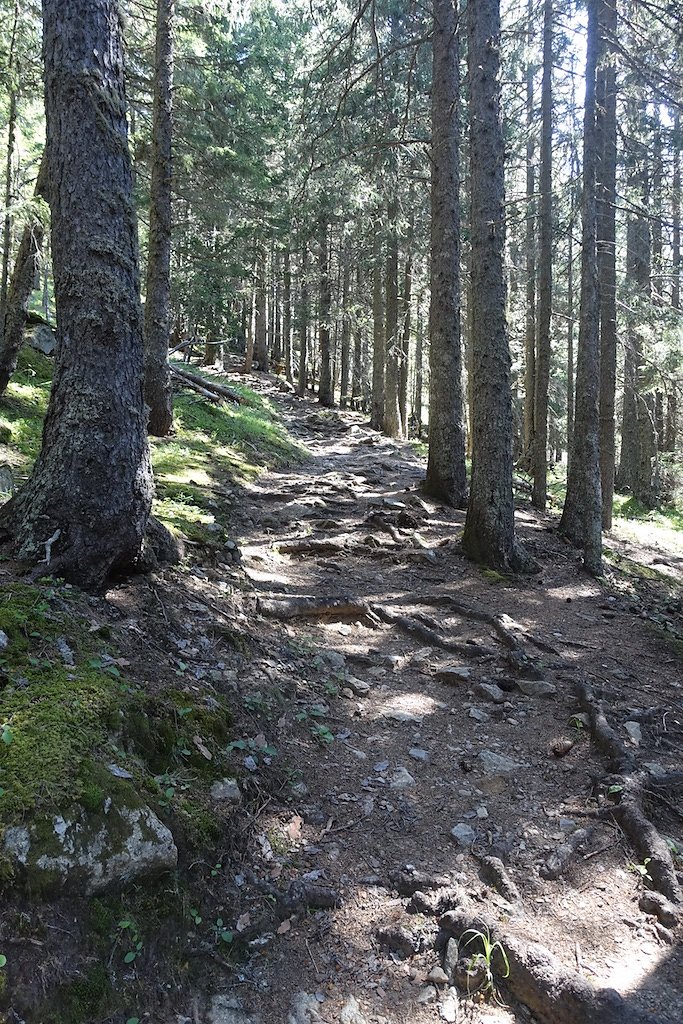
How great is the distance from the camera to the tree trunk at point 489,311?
27.1 feet

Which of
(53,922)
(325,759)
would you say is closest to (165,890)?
(53,922)

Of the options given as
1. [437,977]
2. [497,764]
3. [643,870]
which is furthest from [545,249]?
[437,977]

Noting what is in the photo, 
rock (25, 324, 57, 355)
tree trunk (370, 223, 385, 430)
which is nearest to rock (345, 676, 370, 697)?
rock (25, 324, 57, 355)

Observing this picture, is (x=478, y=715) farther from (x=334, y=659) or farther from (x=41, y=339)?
(x=41, y=339)

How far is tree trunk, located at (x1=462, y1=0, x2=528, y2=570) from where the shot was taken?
8258 millimetres

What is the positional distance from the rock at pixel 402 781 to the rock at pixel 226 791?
110cm

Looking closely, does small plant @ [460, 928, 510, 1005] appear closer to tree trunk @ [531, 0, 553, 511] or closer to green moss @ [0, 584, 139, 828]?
green moss @ [0, 584, 139, 828]

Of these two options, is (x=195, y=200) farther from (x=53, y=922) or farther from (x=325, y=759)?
(x=53, y=922)

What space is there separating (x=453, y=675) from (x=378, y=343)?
16977 mm

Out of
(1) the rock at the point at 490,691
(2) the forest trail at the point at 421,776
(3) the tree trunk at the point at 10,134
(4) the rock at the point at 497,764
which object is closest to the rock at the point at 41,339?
(3) the tree trunk at the point at 10,134

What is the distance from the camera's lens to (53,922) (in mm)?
2334

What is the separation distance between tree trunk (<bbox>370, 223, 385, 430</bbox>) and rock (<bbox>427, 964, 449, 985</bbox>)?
62.4 ft

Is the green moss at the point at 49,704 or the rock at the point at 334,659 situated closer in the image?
the green moss at the point at 49,704

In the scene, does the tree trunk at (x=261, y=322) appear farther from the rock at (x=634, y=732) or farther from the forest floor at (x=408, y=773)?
the rock at (x=634, y=732)
